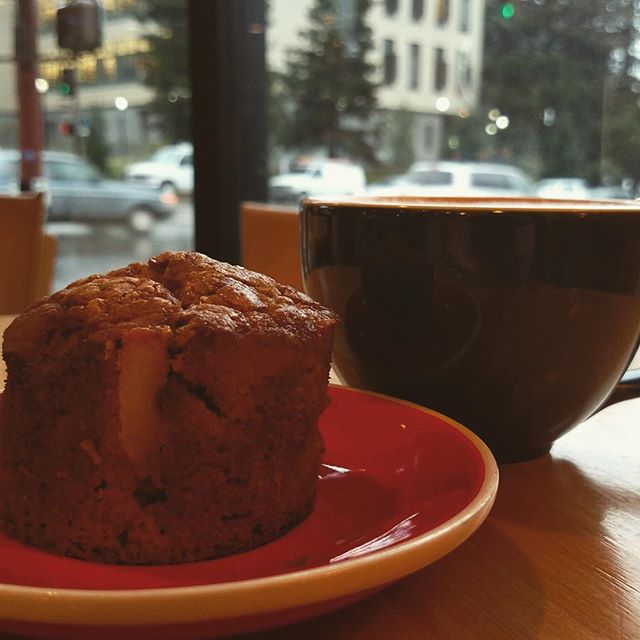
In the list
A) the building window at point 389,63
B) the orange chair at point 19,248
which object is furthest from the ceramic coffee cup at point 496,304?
the building window at point 389,63

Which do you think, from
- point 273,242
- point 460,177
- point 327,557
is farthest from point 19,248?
point 460,177

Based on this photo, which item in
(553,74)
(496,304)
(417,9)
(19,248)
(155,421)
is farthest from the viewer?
(417,9)

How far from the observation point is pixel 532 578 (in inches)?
16.1

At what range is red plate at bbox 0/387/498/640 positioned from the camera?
0.29 m

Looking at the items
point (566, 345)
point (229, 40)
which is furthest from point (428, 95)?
point (566, 345)

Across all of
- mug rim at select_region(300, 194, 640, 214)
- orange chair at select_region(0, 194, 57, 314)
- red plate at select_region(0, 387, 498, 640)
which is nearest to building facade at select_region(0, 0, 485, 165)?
orange chair at select_region(0, 194, 57, 314)

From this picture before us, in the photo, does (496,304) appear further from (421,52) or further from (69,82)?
(69,82)

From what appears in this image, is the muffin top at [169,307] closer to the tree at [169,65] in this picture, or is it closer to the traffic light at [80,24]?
the tree at [169,65]

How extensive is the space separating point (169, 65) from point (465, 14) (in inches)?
49.9

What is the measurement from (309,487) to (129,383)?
128 mm

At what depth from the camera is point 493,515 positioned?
486mm

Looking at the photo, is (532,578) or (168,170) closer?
(532,578)

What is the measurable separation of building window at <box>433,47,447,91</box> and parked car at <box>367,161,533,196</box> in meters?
0.31

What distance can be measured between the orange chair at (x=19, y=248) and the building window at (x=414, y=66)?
177 cm
